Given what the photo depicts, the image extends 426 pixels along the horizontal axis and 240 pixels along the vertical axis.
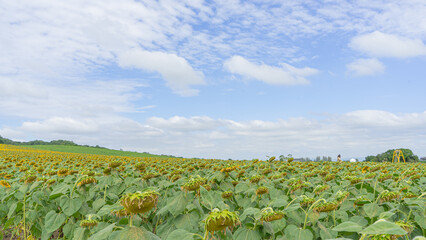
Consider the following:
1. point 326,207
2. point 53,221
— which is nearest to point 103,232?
point 326,207

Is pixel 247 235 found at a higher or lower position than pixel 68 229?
higher

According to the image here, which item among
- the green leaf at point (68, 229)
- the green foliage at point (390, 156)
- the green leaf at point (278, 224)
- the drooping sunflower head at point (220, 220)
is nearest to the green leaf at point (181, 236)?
the drooping sunflower head at point (220, 220)

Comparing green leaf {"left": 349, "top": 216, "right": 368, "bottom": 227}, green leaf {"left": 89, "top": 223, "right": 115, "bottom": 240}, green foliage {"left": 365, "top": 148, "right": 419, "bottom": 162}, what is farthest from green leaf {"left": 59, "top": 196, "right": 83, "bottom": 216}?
green foliage {"left": 365, "top": 148, "right": 419, "bottom": 162}

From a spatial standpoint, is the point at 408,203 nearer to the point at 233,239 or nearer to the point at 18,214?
the point at 233,239

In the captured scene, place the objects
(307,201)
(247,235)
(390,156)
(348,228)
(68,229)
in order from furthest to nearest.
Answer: (390,156)
(68,229)
(307,201)
(247,235)
(348,228)

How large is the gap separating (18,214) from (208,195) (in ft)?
10.5

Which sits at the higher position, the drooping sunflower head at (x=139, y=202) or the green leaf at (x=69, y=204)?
the drooping sunflower head at (x=139, y=202)

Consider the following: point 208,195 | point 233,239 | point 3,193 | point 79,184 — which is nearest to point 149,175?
point 79,184

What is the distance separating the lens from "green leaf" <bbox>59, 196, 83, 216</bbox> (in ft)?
10.2

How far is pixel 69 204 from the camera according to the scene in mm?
A: 3156

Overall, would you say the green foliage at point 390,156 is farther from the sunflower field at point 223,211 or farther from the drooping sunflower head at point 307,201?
the drooping sunflower head at point 307,201

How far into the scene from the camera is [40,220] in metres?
3.79

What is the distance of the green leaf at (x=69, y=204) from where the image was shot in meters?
3.10

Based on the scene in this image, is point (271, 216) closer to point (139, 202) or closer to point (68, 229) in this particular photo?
point (139, 202)
